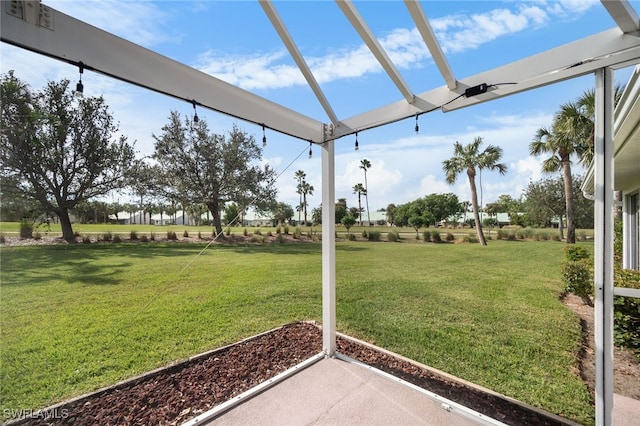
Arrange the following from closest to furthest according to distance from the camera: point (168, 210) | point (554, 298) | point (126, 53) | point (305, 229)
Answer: point (126, 53) → point (554, 298) → point (168, 210) → point (305, 229)

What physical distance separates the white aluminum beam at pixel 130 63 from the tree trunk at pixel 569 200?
2725 millimetres

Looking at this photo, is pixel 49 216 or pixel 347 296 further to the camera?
pixel 347 296

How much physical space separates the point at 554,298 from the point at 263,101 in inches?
140

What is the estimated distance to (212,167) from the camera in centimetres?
375

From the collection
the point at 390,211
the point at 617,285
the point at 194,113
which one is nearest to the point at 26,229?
the point at 194,113

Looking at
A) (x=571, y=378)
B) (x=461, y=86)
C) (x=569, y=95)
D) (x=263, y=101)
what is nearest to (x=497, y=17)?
(x=461, y=86)

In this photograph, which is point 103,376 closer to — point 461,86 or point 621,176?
point 461,86

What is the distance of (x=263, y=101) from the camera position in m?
1.82

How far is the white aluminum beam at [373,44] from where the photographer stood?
47.9 inches

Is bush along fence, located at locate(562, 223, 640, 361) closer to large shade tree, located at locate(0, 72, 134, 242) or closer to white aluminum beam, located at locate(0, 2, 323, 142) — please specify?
white aluminum beam, located at locate(0, 2, 323, 142)

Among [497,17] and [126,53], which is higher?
[497,17]

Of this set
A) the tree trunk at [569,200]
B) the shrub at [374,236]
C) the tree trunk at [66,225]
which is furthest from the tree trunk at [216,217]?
the tree trunk at [569,200]

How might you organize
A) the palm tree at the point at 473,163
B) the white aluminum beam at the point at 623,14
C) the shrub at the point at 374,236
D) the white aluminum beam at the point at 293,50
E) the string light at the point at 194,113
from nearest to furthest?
the white aluminum beam at the point at 623,14 < the white aluminum beam at the point at 293,50 < the string light at the point at 194,113 < the palm tree at the point at 473,163 < the shrub at the point at 374,236

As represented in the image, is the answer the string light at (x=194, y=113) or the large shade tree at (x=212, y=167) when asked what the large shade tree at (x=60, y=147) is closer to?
the large shade tree at (x=212, y=167)
